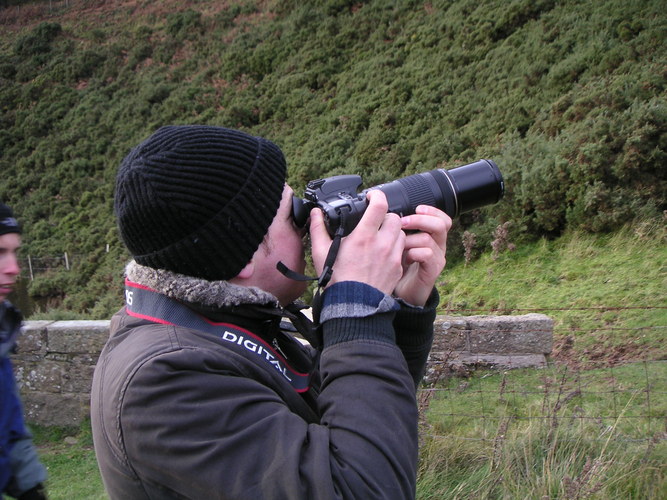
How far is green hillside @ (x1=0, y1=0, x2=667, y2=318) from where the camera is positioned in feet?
23.3

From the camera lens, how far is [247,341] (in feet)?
4.03

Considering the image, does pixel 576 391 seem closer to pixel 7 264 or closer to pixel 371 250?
pixel 371 250

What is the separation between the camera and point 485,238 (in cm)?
732

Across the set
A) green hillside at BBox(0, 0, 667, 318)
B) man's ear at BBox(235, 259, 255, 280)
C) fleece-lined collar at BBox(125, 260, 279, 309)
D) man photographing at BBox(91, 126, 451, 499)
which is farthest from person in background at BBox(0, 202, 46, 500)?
green hillside at BBox(0, 0, 667, 318)

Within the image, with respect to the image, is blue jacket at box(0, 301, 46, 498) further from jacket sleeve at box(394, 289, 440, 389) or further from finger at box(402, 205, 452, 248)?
finger at box(402, 205, 452, 248)

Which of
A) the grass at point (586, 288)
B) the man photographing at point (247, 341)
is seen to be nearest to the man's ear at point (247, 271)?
the man photographing at point (247, 341)

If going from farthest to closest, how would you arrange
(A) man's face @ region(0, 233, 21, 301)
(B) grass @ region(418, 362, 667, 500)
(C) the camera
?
(A) man's face @ region(0, 233, 21, 301) → (B) grass @ region(418, 362, 667, 500) → (C) the camera

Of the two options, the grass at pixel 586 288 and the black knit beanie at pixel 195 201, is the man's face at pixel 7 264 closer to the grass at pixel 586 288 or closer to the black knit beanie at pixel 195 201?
the black knit beanie at pixel 195 201

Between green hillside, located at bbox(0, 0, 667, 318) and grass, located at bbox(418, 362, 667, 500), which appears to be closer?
grass, located at bbox(418, 362, 667, 500)

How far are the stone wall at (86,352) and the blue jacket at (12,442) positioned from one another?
2551 millimetres

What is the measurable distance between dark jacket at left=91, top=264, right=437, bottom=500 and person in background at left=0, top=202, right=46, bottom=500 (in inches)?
61.3

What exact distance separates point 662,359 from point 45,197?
22.1 m

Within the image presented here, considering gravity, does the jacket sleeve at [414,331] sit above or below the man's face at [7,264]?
above

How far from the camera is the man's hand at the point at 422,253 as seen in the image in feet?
4.69
